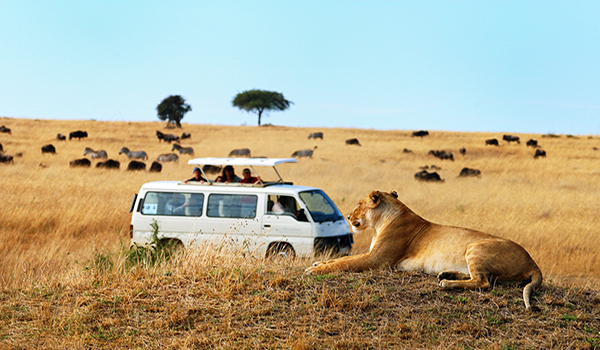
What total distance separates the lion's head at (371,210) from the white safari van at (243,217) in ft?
13.3

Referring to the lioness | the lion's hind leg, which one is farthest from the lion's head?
→ the lion's hind leg

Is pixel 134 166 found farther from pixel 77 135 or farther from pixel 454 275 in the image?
pixel 454 275

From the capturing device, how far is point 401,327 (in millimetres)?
5766

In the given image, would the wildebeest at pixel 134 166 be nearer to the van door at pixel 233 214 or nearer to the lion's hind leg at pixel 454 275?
the van door at pixel 233 214

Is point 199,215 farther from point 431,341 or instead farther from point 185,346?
point 431,341

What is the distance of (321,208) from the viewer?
42.3 ft

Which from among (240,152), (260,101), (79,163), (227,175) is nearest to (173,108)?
(260,101)

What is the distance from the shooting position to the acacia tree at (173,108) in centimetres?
7019

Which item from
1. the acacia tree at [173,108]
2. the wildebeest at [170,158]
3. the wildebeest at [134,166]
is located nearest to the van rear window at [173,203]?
the wildebeest at [134,166]

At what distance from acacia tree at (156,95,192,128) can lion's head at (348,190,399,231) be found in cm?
6457

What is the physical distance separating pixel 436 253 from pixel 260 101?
7796 cm

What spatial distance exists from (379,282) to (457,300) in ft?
3.17

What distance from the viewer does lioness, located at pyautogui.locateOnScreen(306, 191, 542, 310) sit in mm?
6465

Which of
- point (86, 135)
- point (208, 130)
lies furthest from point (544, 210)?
point (208, 130)
